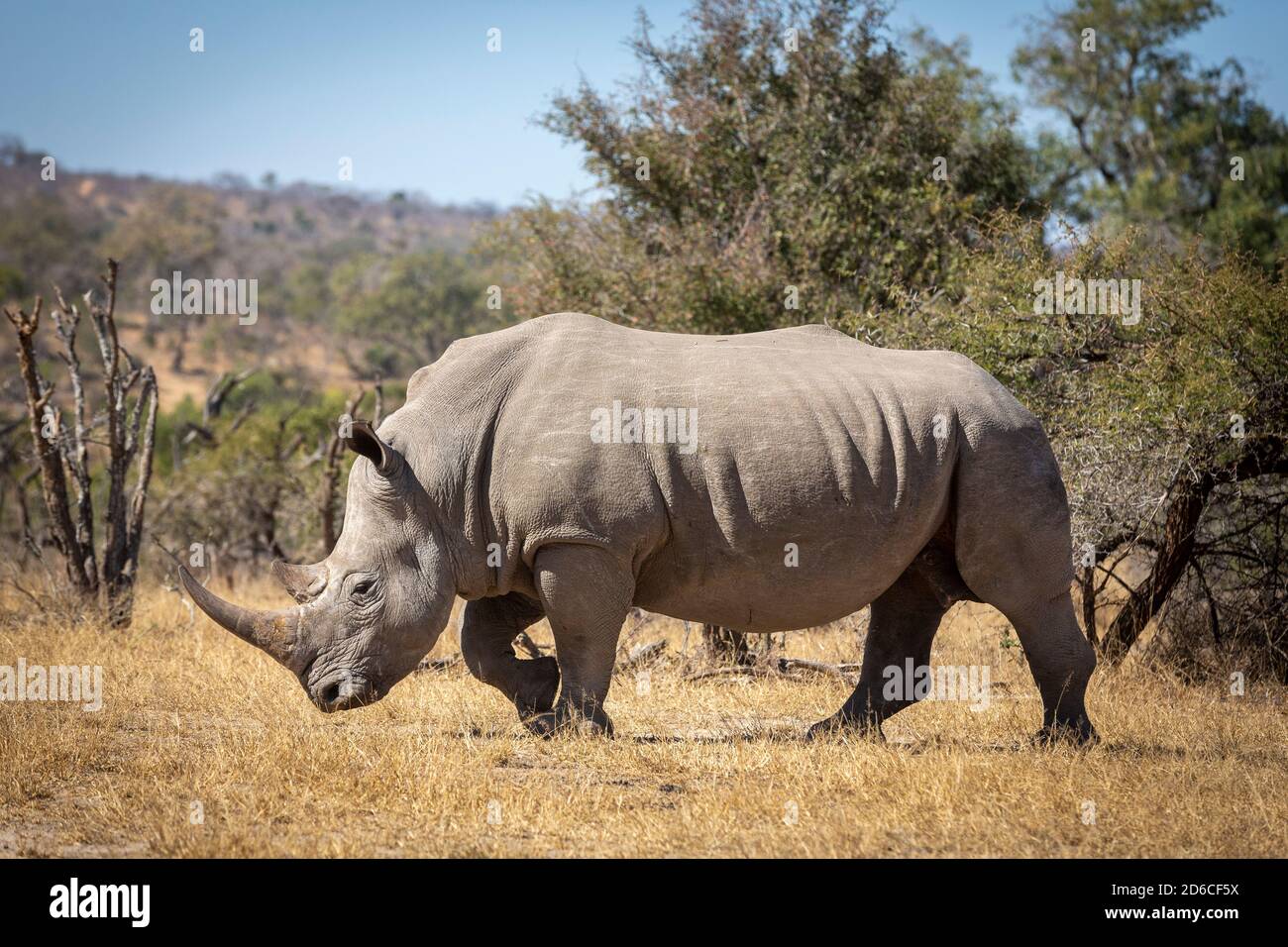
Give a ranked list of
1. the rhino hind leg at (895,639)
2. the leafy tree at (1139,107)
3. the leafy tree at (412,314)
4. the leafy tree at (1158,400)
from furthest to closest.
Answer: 1. the leafy tree at (412,314)
2. the leafy tree at (1139,107)
3. the leafy tree at (1158,400)
4. the rhino hind leg at (895,639)

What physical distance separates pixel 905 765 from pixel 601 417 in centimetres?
229

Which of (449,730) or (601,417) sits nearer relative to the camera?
(601,417)

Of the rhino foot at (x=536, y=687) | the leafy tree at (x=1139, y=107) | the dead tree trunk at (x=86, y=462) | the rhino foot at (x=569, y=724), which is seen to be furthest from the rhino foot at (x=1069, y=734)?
the leafy tree at (x=1139, y=107)

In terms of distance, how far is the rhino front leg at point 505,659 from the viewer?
303 inches

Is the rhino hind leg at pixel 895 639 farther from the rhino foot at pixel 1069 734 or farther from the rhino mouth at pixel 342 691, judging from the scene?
the rhino mouth at pixel 342 691

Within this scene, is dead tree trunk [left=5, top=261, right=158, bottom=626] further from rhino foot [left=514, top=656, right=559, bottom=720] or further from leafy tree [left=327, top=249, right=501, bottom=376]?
leafy tree [left=327, top=249, right=501, bottom=376]

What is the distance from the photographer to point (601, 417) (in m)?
6.90

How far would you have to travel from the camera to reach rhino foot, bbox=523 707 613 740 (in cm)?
702

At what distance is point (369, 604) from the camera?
6.90m

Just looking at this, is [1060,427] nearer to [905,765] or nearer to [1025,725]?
[1025,725]

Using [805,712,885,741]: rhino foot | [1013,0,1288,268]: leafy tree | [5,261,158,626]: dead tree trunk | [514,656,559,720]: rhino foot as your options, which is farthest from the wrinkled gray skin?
[1013,0,1288,268]: leafy tree

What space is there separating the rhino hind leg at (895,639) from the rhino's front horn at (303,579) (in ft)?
9.91
